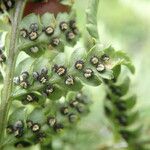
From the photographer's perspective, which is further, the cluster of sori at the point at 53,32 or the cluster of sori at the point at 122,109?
the cluster of sori at the point at 122,109

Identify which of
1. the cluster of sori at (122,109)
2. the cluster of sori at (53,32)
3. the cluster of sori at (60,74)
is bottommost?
the cluster of sori at (122,109)

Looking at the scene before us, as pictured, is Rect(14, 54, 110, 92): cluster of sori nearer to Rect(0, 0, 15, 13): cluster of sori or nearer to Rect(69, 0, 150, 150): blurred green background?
Rect(0, 0, 15, 13): cluster of sori

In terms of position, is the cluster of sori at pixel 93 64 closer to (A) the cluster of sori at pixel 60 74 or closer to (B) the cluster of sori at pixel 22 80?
(A) the cluster of sori at pixel 60 74

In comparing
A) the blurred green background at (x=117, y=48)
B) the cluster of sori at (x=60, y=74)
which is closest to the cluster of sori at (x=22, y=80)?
the cluster of sori at (x=60, y=74)

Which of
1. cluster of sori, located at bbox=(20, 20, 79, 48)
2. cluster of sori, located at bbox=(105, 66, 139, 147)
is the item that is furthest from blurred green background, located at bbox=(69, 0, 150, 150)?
cluster of sori, located at bbox=(20, 20, 79, 48)

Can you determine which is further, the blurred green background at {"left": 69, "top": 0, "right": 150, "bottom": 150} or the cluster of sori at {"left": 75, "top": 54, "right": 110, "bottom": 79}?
the blurred green background at {"left": 69, "top": 0, "right": 150, "bottom": 150}

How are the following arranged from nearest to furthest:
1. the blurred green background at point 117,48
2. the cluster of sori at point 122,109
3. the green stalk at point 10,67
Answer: the green stalk at point 10,67 → the cluster of sori at point 122,109 → the blurred green background at point 117,48

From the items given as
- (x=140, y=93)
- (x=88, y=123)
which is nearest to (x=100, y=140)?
(x=88, y=123)
